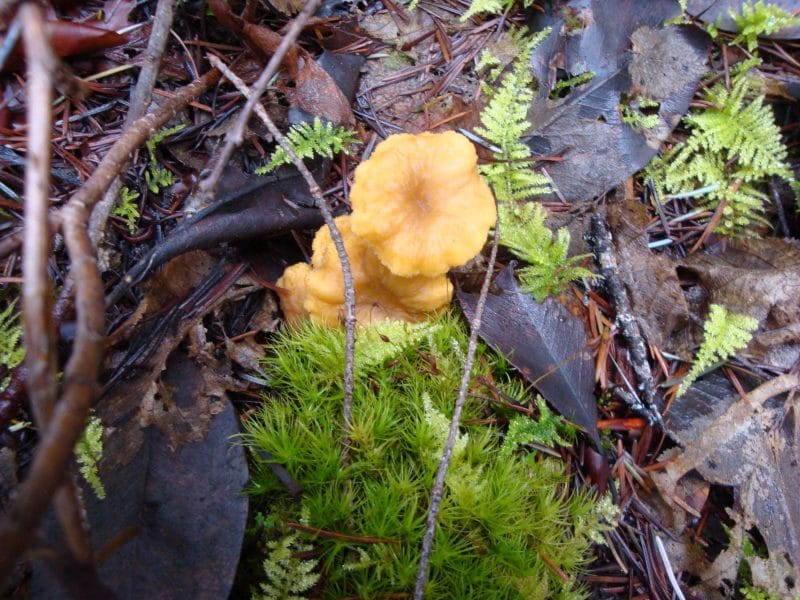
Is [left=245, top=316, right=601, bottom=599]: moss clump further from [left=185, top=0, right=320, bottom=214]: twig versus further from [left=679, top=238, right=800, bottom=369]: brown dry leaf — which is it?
[left=679, top=238, right=800, bottom=369]: brown dry leaf

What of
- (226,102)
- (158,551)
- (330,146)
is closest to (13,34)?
(226,102)

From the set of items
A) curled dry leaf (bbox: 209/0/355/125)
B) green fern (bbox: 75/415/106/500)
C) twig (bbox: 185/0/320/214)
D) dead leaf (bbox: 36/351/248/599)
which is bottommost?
dead leaf (bbox: 36/351/248/599)

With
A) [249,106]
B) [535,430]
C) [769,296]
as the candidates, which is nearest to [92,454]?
[249,106]

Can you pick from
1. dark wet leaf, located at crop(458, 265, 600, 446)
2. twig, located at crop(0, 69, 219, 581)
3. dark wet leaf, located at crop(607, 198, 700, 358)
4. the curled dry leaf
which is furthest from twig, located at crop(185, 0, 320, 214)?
dark wet leaf, located at crop(607, 198, 700, 358)

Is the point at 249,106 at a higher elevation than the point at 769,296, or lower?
higher

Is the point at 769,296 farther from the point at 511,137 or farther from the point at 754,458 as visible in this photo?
the point at 511,137

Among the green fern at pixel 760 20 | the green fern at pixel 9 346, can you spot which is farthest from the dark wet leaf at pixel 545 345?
the green fern at pixel 9 346
